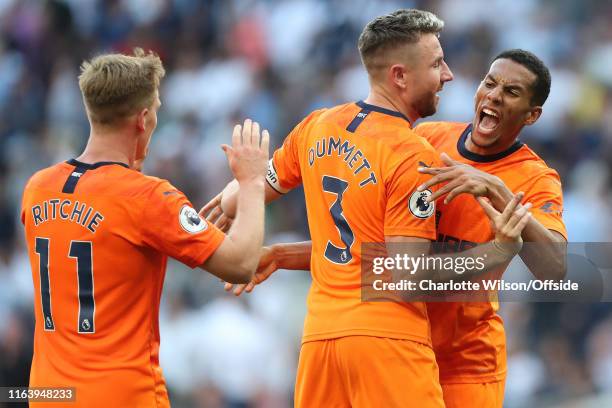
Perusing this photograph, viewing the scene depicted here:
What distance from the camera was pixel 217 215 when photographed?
656 cm

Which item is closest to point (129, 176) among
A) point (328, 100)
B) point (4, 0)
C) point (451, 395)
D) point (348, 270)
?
point (348, 270)

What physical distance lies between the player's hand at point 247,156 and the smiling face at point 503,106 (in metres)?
1.51

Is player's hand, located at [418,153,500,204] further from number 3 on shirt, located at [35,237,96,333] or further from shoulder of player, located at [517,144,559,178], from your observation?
number 3 on shirt, located at [35,237,96,333]

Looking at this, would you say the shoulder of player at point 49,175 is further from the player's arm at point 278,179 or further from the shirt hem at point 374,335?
the shirt hem at point 374,335

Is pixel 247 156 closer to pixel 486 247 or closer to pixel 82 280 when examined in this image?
pixel 82 280

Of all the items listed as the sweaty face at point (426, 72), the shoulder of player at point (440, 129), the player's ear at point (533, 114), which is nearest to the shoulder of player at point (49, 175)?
the sweaty face at point (426, 72)

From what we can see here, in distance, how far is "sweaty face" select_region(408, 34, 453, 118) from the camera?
5.74m

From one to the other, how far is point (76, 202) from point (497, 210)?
2.07 m

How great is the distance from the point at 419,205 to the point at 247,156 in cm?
89

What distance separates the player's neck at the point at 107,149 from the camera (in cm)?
519

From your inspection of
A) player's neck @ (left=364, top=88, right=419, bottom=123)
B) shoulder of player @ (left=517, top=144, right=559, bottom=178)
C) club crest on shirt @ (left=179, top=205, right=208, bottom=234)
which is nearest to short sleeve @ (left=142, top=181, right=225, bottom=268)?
club crest on shirt @ (left=179, top=205, right=208, bottom=234)

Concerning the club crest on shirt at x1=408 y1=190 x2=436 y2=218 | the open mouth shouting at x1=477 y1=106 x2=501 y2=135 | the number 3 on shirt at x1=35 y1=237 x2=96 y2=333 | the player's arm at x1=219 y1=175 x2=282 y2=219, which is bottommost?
the number 3 on shirt at x1=35 y1=237 x2=96 y2=333

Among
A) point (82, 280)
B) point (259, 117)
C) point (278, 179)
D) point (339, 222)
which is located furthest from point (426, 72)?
point (259, 117)

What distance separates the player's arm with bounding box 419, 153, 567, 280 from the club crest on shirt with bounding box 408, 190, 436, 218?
6cm
